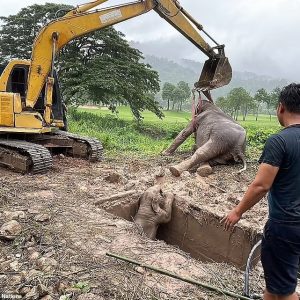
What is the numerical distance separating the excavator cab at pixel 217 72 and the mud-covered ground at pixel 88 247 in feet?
12.7

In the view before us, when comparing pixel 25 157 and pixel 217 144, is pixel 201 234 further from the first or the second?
pixel 25 157

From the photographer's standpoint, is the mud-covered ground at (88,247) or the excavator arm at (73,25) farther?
the excavator arm at (73,25)

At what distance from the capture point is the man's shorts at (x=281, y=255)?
8.61 ft

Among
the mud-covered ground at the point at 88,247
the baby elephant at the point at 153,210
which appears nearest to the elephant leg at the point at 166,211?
the baby elephant at the point at 153,210

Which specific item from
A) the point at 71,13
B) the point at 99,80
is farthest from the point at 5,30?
the point at 71,13

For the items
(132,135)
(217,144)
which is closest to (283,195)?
(217,144)

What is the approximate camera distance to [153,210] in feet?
20.8

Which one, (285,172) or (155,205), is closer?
(285,172)

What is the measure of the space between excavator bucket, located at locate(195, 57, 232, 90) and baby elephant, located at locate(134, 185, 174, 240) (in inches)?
182

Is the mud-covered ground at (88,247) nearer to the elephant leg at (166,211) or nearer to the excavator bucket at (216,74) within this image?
the elephant leg at (166,211)

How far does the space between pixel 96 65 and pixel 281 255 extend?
1851cm

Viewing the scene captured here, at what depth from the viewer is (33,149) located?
25.2ft

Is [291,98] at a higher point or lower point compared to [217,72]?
lower

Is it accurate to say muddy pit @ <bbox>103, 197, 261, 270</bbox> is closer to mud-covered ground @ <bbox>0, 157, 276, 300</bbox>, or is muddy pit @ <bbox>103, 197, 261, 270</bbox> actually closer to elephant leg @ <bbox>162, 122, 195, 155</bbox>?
mud-covered ground @ <bbox>0, 157, 276, 300</bbox>
